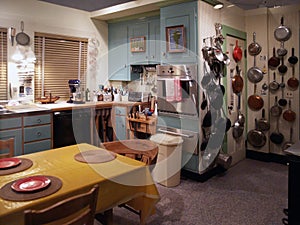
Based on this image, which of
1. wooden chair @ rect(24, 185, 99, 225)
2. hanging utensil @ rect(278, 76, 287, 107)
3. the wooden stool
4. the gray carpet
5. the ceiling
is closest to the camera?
wooden chair @ rect(24, 185, 99, 225)

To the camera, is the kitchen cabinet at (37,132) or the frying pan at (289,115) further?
the frying pan at (289,115)

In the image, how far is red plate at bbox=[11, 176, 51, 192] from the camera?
1536mm

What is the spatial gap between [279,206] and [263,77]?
2.17 meters

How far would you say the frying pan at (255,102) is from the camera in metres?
4.33

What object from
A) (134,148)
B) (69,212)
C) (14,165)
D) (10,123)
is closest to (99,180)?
(69,212)

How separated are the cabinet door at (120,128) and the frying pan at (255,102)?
2094 millimetres

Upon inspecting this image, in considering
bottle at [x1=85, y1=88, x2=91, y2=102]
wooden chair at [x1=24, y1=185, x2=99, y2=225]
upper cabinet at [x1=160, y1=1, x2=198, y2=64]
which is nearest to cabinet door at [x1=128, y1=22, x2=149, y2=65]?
upper cabinet at [x1=160, y1=1, x2=198, y2=64]

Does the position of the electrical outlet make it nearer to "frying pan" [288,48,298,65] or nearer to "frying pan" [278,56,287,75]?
"frying pan" [278,56,287,75]

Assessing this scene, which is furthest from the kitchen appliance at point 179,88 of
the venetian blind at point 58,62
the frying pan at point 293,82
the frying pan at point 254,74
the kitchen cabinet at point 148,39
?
the venetian blind at point 58,62

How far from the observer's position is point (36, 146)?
369 cm

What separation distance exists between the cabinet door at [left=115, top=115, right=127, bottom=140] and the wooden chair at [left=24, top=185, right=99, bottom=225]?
9.61 ft

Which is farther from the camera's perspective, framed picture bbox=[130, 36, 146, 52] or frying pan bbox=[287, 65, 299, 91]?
framed picture bbox=[130, 36, 146, 52]

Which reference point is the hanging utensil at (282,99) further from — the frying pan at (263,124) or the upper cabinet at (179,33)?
the upper cabinet at (179,33)

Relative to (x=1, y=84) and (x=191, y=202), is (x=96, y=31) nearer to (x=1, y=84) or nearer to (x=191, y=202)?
(x=1, y=84)
